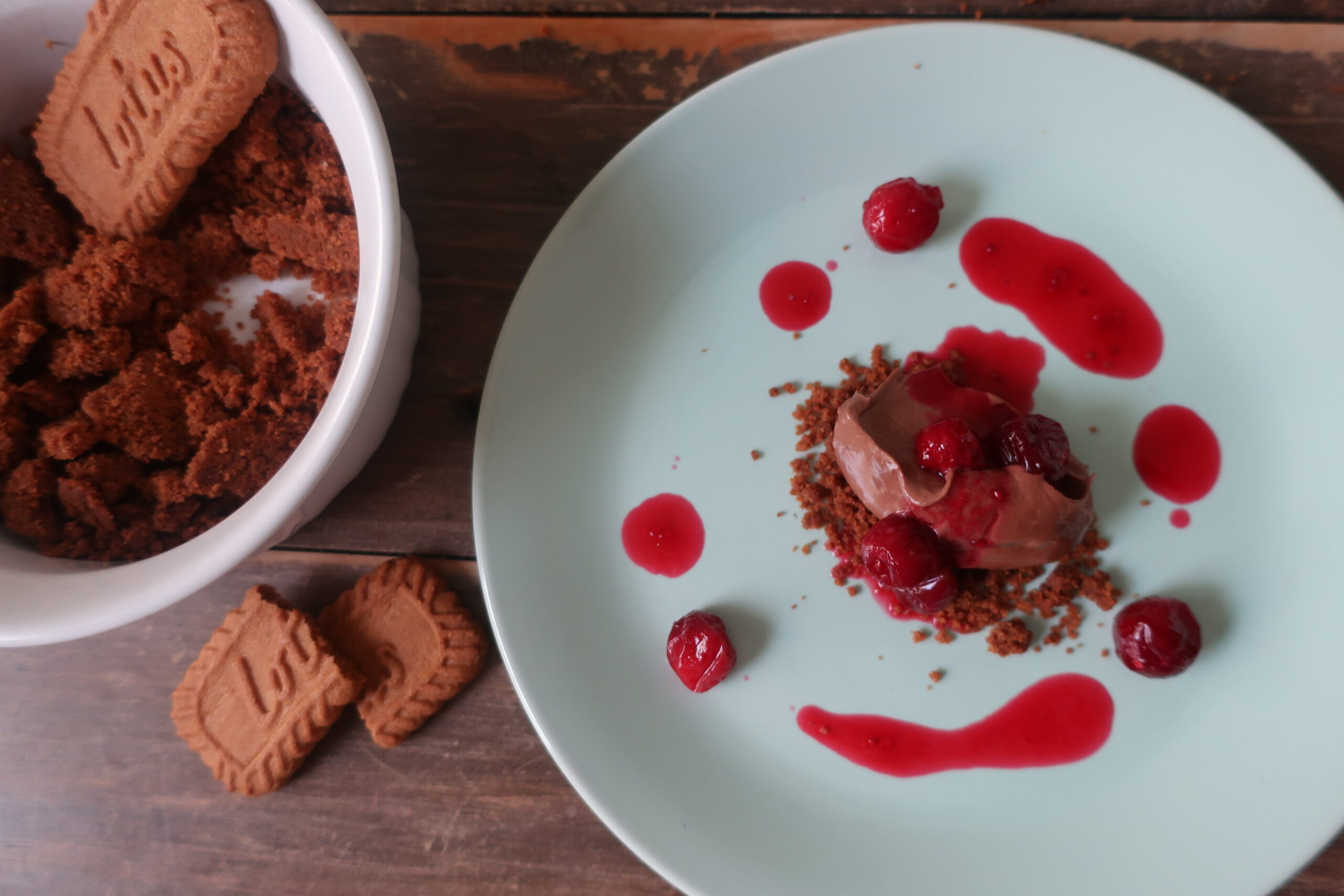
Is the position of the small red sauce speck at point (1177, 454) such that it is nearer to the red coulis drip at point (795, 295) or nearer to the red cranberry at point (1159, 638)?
the red cranberry at point (1159, 638)

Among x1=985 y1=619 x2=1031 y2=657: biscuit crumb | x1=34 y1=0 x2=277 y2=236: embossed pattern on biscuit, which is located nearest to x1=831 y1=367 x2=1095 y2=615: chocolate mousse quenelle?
x1=985 y1=619 x2=1031 y2=657: biscuit crumb

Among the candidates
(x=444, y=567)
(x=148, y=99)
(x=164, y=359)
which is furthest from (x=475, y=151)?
(x=444, y=567)

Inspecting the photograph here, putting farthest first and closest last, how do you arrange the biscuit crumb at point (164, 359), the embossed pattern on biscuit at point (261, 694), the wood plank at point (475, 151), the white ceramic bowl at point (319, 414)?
the wood plank at point (475, 151)
the embossed pattern on biscuit at point (261, 694)
the biscuit crumb at point (164, 359)
the white ceramic bowl at point (319, 414)

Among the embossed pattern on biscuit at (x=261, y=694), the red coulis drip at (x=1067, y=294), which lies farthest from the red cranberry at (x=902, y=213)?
the embossed pattern on biscuit at (x=261, y=694)

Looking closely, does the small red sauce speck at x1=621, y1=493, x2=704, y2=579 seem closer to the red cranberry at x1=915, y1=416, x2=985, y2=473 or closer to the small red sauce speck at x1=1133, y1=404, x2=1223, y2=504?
the red cranberry at x1=915, y1=416, x2=985, y2=473

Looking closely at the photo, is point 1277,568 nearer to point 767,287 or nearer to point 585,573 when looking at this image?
point 767,287

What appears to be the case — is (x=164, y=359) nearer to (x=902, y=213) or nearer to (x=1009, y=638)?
(x=902, y=213)
